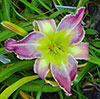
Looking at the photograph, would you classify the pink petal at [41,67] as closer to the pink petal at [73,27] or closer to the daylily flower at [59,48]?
the daylily flower at [59,48]

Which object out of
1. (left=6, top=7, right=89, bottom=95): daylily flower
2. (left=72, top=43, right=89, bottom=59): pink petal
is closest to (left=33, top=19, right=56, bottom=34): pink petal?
(left=6, top=7, right=89, bottom=95): daylily flower

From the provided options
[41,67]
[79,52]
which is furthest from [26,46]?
[79,52]

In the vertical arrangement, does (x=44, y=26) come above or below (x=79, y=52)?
above

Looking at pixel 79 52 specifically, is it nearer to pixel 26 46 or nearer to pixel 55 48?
pixel 55 48

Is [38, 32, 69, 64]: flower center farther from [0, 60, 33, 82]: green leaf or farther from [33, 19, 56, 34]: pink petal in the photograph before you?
[0, 60, 33, 82]: green leaf

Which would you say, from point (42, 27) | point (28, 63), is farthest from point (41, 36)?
→ point (28, 63)

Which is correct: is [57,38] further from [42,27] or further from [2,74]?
[2,74]
